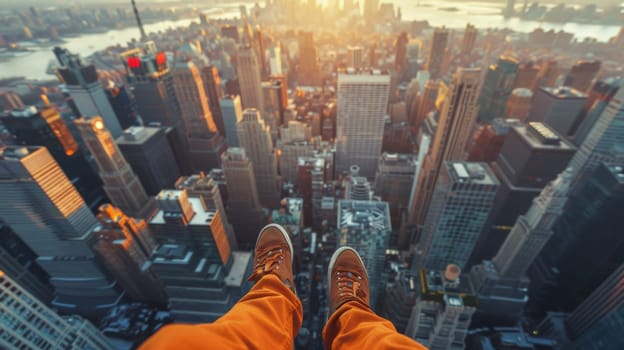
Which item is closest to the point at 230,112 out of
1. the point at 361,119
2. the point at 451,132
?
the point at 361,119

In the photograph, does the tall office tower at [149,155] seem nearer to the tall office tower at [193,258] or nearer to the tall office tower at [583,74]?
the tall office tower at [193,258]

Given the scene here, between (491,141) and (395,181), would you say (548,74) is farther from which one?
(395,181)

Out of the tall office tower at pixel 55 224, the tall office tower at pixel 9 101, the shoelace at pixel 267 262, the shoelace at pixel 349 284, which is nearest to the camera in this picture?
the shoelace at pixel 349 284

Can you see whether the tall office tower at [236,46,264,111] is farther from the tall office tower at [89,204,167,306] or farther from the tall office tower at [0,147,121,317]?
the tall office tower at [0,147,121,317]

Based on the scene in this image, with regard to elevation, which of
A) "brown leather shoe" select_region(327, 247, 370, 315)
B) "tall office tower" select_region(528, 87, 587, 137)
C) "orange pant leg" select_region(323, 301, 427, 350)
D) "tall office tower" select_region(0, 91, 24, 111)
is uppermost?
"orange pant leg" select_region(323, 301, 427, 350)

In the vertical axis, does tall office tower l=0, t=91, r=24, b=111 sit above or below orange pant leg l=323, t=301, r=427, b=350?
below

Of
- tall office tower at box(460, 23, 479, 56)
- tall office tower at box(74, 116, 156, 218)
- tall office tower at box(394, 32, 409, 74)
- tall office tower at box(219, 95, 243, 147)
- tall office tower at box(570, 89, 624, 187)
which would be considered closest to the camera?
tall office tower at box(570, 89, 624, 187)

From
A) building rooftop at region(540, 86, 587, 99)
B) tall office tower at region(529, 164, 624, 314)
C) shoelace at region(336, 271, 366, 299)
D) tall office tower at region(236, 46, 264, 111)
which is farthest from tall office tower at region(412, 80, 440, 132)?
shoelace at region(336, 271, 366, 299)

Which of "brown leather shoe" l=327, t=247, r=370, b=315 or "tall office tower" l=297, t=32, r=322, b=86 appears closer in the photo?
"brown leather shoe" l=327, t=247, r=370, b=315

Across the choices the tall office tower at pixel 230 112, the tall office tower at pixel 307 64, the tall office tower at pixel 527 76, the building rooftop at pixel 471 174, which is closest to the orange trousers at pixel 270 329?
the building rooftop at pixel 471 174
